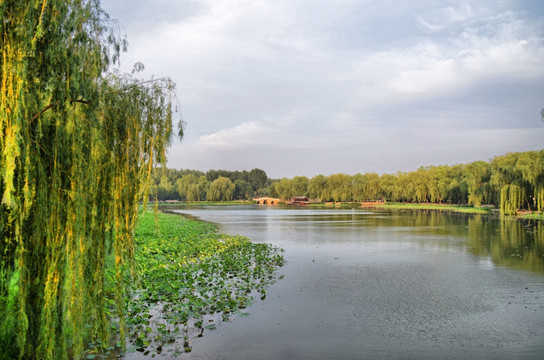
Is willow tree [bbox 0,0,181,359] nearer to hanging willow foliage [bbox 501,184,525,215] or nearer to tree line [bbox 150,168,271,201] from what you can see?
hanging willow foliage [bbox 501,184,525,215]

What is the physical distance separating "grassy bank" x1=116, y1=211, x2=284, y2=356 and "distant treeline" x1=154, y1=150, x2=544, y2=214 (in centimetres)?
305

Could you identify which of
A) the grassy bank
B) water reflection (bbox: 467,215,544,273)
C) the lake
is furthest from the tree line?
the lake

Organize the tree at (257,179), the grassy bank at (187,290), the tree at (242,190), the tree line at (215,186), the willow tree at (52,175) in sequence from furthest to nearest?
1. the tree at (257,179)
2. the tree at (242,190)
3. the tree line at (215,186)
4. the grassy bank at (187,290)
5. the willow tree at (52,175)

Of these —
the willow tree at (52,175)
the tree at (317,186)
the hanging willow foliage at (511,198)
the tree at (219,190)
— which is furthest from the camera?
the tree at (219,190)

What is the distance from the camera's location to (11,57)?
191 inches

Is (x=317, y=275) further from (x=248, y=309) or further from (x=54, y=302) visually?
(x=54, y=302)

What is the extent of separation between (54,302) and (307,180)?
130m

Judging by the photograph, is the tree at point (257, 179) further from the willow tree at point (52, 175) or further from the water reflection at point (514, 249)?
the willow tree at point (52, 175)

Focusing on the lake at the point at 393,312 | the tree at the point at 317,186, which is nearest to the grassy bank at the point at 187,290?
the lake at the point at 393,312

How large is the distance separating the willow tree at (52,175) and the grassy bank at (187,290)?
1.85m

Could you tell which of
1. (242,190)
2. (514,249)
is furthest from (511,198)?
(242,190)

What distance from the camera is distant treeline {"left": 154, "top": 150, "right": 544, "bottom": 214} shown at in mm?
50969

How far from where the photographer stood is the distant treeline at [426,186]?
167 ft

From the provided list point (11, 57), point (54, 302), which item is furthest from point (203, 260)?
point (11, 57)
